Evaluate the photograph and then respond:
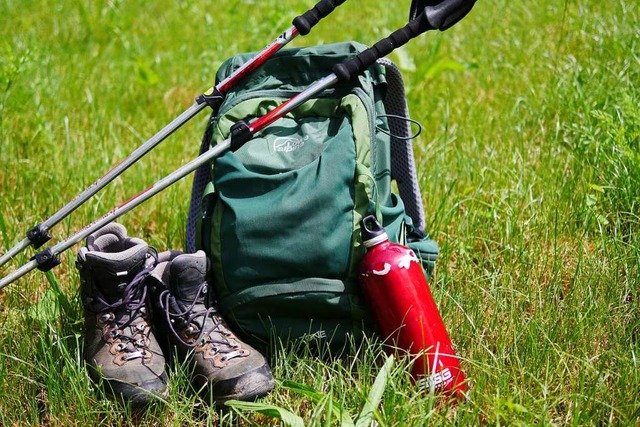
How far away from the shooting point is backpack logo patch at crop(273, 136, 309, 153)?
9.50 feet

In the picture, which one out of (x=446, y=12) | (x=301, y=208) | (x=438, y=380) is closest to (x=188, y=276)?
(x=301, y=208)

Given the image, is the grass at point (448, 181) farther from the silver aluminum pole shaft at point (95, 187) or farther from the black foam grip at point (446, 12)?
the black foam grip at point (446, 12)

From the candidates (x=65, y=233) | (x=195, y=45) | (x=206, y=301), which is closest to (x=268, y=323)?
(x=206, y=301)

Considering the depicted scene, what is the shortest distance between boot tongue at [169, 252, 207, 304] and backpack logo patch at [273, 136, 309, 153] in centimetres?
46

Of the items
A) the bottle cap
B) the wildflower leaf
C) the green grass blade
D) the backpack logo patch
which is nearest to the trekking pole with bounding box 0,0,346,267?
the backpack logo patch

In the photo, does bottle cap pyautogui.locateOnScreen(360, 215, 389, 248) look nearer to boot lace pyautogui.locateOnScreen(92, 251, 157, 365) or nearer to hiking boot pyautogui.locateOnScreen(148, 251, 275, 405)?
hiking boot pyautogui.locateOnScreen(148, 251, 275, 405)

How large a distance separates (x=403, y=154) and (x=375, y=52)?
1.94 feet

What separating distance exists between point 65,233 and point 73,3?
3.33 meters

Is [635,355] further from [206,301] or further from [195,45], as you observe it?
[195,45]

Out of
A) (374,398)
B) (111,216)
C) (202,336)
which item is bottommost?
(374,398)

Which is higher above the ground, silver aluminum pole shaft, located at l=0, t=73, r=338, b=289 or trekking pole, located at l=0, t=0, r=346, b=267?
trekking pole, located at l=0, t=0, r=346, b=267

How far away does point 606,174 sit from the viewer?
3.55 m

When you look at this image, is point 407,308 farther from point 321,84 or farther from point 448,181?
point 448,181

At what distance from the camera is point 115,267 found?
8.68 feet
